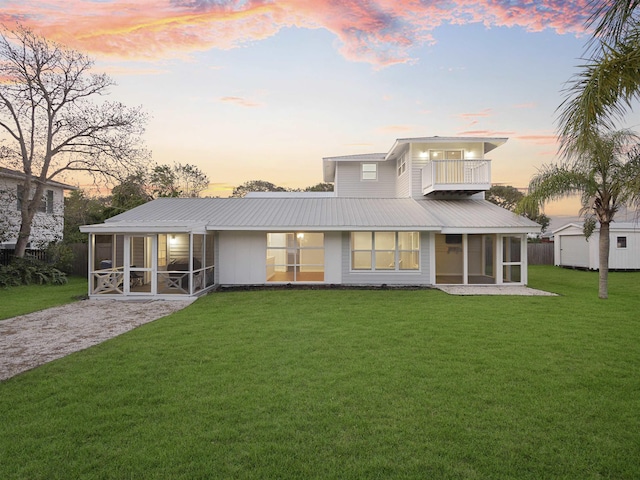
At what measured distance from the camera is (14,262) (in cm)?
1627

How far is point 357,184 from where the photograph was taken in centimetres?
1931

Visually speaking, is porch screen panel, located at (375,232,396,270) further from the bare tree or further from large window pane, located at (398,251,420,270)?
the bare tree

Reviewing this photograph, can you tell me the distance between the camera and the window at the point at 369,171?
19391mm

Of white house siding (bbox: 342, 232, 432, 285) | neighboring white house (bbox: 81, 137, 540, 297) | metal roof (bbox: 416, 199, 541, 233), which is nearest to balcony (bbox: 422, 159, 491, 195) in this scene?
neighboring white house (bbox: 81, 137, 540, 297)

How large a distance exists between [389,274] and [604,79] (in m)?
10.7

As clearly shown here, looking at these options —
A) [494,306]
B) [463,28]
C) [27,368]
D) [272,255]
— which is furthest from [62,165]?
[494,306]

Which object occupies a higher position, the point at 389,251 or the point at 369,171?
the point at 369,171

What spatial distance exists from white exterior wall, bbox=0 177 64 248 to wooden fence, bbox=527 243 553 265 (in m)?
28.9

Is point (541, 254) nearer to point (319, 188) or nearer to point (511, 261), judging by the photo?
point (511, 261)

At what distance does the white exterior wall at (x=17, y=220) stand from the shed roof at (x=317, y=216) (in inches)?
236

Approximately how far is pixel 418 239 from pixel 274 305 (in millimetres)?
6736

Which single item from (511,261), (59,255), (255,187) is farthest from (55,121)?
(255,187)

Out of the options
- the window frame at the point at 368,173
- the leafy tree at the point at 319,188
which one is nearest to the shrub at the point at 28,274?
the window frame at the point at 368,173

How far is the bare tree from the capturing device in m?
16.7
